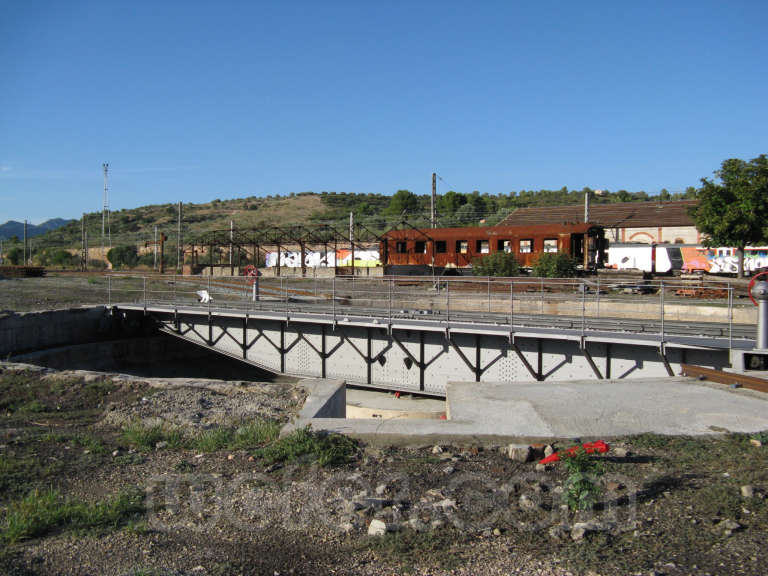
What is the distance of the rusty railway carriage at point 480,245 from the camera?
3180 cm

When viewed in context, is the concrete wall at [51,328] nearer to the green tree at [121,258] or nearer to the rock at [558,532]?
the rock at [558,532]

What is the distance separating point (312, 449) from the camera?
18.4 ft

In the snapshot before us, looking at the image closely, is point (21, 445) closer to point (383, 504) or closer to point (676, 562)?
point (383, 504)

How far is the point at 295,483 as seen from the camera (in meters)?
5.00

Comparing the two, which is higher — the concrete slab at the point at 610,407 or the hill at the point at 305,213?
the hill at the point at 305,213

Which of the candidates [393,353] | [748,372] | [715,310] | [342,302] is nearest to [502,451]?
[748,372]

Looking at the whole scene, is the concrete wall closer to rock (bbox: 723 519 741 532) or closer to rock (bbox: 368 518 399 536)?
rock (bbox: 368 518 399 536)

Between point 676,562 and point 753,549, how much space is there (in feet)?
1.89

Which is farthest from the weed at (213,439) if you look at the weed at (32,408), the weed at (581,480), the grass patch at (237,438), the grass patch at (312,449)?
the weed at (581,480)

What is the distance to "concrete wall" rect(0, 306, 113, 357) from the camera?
16.8 meters

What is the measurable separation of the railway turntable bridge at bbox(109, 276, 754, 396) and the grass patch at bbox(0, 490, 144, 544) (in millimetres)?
10471

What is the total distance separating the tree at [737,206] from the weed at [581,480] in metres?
→ 29.9

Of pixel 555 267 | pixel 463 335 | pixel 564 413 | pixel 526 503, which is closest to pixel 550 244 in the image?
pixel 555 267

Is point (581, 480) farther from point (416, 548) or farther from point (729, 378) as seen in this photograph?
point (729, 378)
